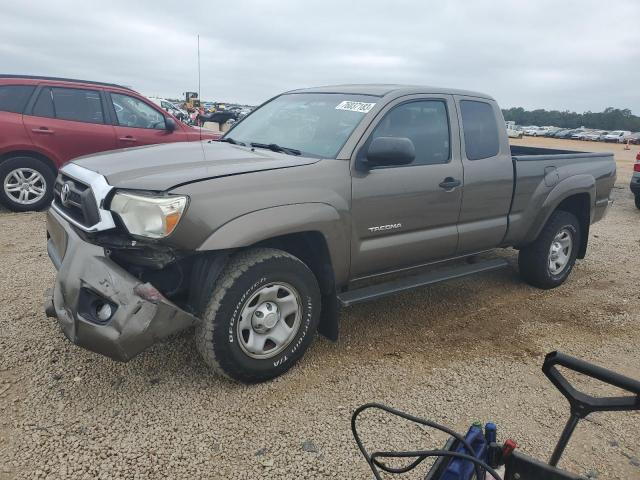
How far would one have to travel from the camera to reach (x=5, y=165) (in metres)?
6.59

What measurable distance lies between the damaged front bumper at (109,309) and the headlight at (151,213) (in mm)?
242

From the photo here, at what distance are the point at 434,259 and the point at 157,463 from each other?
239cm

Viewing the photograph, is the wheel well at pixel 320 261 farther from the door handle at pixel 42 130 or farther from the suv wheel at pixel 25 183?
the door handle at pixel 42 130

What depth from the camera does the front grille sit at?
2711 millimetres

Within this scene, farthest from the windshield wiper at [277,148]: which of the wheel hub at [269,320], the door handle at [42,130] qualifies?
the door handle at [42,130]

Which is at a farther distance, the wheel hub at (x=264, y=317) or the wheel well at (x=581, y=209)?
the wheel well at (x=581, y=209)

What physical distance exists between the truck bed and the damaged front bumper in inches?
118

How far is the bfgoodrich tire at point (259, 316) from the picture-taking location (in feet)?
8.77

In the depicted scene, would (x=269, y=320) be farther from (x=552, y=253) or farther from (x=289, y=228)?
(x=552, y=253)

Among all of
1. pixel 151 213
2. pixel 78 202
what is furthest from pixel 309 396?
pixel 78 202

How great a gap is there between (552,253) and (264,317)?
3302 millimetres

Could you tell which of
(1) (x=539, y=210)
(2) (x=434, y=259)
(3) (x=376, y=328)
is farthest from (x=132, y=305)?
(1) (x=539, y=210)

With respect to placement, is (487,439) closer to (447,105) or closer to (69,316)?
(69,316)

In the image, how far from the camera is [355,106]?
11.5 ft
